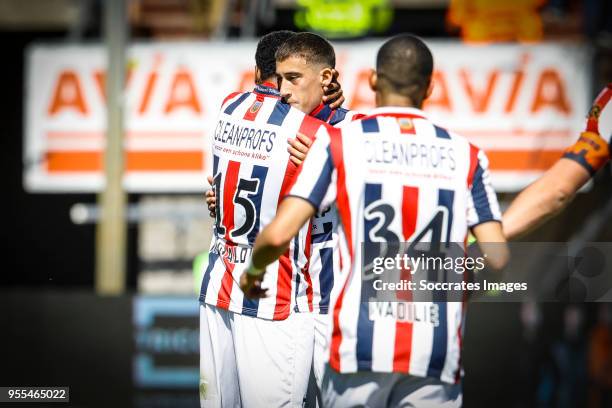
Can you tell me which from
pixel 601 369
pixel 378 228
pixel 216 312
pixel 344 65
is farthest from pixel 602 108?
pixel 344 65

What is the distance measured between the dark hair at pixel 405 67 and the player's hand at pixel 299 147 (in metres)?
0.65

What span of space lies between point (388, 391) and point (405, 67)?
1102 mm

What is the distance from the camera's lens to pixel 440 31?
9.63 meters

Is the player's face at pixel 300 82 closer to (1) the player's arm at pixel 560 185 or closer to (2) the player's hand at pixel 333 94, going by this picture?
(2) the player's hand at pixel 333 94

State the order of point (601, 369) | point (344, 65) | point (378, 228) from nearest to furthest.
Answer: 1. point (378, 228)
2. point (601, 369)
3. point (344, 65)

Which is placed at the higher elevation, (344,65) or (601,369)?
(344,65)

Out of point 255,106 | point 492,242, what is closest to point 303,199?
point 492,242

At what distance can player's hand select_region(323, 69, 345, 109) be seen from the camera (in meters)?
4.19

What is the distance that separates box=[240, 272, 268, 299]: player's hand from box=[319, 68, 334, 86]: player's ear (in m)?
1.02

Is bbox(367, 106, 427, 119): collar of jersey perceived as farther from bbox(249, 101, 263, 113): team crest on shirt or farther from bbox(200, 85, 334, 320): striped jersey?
bbox(249, 101, 263, 113): team crest on shirt

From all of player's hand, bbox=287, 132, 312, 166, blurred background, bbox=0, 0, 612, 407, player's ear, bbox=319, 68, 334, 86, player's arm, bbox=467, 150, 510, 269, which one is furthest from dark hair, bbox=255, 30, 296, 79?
blurred background, bbox=0, 0, 612, 407

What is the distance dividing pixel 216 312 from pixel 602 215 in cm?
540

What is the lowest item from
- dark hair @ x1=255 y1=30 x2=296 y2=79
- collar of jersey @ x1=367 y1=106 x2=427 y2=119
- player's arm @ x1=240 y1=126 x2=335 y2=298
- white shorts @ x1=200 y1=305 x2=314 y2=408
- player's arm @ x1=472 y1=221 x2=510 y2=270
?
white shorts @ x1=200 y1=305 x2=314 y2=408

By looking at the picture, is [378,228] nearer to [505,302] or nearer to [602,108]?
[602,108]
